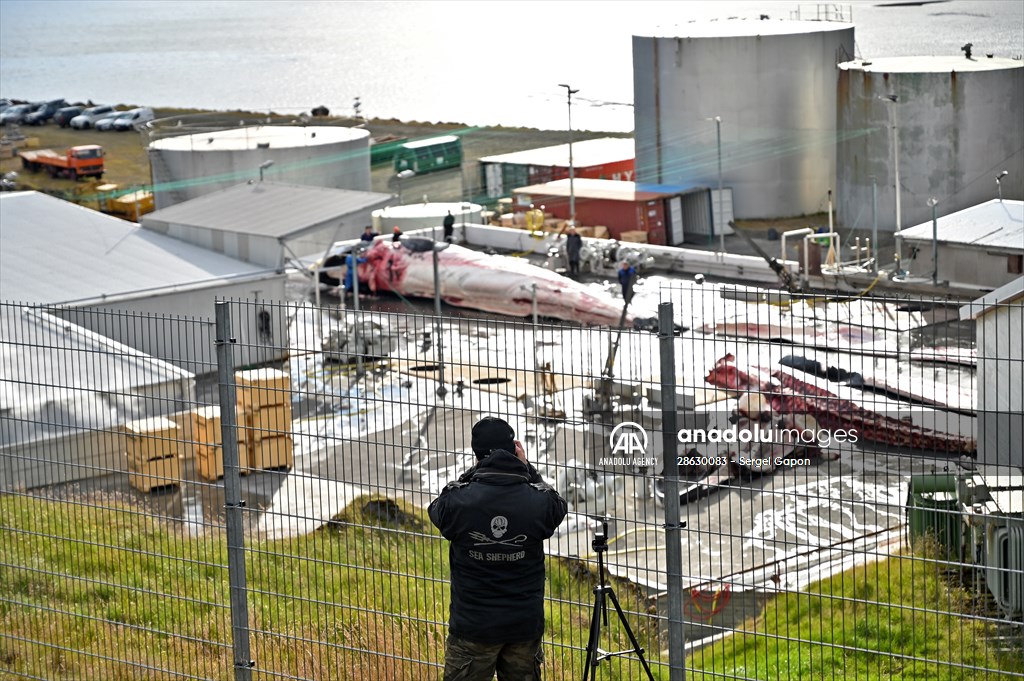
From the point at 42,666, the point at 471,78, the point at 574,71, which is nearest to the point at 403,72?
the point at 471,78

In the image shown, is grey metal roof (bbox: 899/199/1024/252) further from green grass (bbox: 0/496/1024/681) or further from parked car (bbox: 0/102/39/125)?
parked car (bbox: 0/102/39/125)

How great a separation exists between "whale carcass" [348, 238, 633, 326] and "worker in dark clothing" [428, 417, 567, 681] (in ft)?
83.5

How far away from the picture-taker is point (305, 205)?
118 ft

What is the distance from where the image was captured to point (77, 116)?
9850cm

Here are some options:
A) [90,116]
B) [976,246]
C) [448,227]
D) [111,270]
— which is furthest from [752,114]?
[90,116]

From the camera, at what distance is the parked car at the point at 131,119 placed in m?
91.4

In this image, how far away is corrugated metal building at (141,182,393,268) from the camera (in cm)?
3347

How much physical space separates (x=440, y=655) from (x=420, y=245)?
94.5ft

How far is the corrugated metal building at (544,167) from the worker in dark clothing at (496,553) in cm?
4693

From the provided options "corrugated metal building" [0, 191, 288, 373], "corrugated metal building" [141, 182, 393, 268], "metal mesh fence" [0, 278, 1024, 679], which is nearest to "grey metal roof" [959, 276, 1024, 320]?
"metal mesh fence" [0, 278, 1024, 679]

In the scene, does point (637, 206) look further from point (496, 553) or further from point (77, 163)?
point (496, 553)

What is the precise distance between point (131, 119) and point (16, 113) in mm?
18554

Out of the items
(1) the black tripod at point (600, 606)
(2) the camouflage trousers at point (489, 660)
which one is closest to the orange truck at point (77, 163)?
(2) the camouflage trousers at point (489, 660)

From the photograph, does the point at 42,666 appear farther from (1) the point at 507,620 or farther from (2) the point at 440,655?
(1) the point at 507,620
